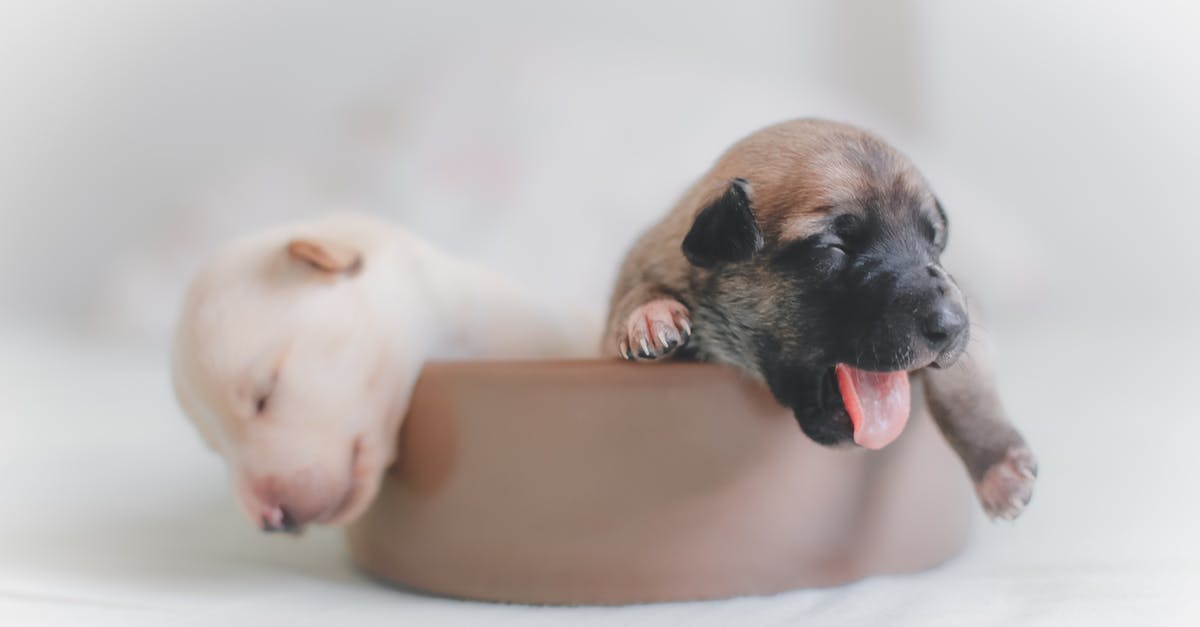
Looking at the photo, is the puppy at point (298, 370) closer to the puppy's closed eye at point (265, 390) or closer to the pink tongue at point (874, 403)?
the puppy's closed eye at point (265, 390)

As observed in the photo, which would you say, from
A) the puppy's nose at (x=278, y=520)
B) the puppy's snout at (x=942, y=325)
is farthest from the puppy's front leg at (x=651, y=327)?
the puppy's nose at (x=278, y=520)

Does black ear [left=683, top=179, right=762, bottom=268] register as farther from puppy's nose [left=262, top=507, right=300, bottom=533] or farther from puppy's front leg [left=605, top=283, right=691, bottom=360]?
A: puppy's nose [left=262, top=507, right=300, bottom=533]

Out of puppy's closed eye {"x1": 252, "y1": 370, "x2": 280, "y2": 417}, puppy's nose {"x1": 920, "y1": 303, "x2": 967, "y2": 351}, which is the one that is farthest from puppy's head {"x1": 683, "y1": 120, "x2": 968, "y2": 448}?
puppy's closed eye {"x1": 252, "y1": 370, "x2": 280, "y2": 417}

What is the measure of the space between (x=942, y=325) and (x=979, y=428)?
13.2 inches

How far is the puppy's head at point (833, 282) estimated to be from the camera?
5.64 ft

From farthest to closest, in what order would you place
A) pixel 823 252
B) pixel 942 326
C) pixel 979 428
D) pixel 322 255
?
pixel 322 255, pixel 979 428, pixel 823 252, pixel 942 326

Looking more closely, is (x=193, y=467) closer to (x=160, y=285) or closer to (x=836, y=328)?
(x=160, y=285)

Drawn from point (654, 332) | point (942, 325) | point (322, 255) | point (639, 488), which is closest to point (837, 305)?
point (942, 325)

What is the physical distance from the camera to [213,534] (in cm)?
256

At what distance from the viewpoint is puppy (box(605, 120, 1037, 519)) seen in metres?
1.73

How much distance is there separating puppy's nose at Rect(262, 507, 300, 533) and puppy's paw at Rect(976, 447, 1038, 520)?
1161 millimetres

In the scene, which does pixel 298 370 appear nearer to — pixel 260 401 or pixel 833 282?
pixel 260 401

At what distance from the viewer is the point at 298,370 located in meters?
2.01

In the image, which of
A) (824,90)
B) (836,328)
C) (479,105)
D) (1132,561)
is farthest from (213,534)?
(824,90)
